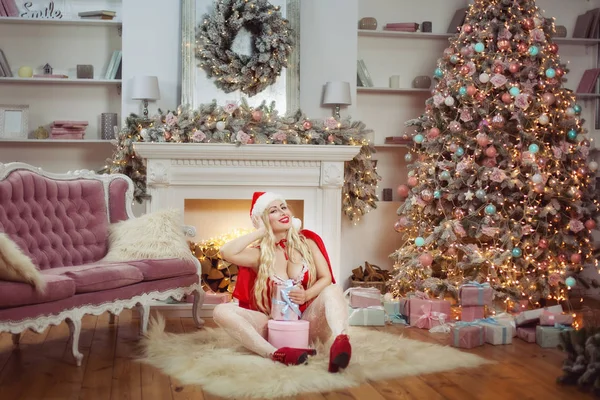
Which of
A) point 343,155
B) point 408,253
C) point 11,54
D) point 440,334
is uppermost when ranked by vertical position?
point 11,54

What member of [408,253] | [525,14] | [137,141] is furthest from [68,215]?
[525,14]

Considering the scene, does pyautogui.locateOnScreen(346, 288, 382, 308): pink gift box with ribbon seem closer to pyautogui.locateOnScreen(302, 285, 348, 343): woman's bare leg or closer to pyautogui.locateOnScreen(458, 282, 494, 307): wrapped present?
pyautogui.locateOnScreen(458, 282, 494, 307): wrapped present

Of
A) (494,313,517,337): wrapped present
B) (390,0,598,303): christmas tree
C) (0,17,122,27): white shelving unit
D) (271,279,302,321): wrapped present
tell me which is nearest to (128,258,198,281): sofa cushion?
(271,279,302,321): wrapped present

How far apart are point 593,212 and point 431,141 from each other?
1257 mm

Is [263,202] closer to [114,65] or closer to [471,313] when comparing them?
[471,313]

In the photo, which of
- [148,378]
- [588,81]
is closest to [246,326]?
[148,378]

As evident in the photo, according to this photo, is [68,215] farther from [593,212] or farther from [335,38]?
[593,212]

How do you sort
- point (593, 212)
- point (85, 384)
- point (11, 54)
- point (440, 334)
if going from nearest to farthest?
point (85, 384) < point (440, 334) < point (593, 212) < point (11, 54)

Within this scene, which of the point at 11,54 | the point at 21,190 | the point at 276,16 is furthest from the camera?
the point at 11,54

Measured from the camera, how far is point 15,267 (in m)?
3.37

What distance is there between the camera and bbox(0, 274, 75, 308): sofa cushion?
334 cm

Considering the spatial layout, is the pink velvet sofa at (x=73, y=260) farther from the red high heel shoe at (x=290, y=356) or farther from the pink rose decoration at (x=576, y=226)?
the pink rose decoration at (x=576, y=226)

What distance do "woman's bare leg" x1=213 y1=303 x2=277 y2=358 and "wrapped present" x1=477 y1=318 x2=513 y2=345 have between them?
133 centimetres

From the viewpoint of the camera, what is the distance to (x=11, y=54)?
6.34m
